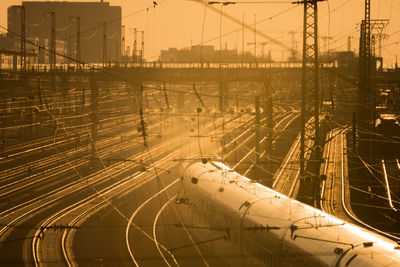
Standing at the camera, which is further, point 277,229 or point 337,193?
point 337,193

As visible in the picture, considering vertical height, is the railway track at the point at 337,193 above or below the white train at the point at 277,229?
below

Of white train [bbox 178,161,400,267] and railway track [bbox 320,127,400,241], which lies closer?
white train [bbox 178,161,400,267]

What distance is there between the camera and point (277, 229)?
1379 cm

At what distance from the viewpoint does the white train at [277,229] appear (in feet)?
37.3

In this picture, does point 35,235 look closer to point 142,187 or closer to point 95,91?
point 142,187

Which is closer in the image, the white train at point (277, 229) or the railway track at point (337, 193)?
the white train at point (277, 229)

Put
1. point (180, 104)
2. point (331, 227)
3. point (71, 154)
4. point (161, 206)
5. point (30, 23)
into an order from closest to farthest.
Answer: point (331, 227) → point (161, 206) → point (71, 154) → point (180, 104) → point (30, 23)

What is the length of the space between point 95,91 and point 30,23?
124m

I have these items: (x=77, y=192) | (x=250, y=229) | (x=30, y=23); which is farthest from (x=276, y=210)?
(x=30, y=23)

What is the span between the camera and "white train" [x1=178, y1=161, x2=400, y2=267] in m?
11.4

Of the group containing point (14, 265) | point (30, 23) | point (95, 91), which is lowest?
point (14, 265)

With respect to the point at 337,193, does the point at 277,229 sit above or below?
above

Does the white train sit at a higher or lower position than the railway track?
higher

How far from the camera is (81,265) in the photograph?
59.4 feet
